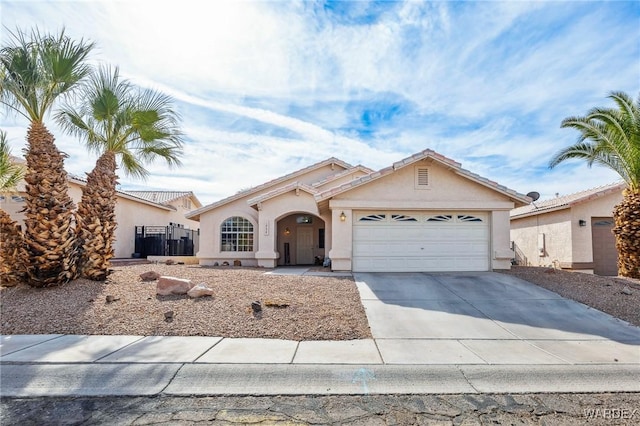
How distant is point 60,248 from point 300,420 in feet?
28.0

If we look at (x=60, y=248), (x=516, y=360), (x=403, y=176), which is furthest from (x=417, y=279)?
(x=60, y=248)

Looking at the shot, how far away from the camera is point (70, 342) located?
6.51m

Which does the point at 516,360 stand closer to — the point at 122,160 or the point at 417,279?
the point at 417,279

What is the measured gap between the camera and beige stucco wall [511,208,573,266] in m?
16.9

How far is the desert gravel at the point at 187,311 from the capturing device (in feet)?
23.3

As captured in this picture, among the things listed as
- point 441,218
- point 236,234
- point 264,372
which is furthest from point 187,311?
point 236,234

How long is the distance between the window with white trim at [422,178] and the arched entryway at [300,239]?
8779 millimetres

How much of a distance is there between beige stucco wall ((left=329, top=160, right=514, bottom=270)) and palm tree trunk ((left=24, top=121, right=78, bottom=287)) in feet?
26.5

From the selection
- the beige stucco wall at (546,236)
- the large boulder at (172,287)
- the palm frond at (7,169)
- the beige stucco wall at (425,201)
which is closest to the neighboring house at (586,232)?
the beige stucco wall at (546,236)

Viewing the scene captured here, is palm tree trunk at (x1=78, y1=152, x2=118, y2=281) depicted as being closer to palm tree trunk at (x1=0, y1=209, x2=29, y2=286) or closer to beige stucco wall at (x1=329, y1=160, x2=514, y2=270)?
palm tree trunk at (x1=0, y1=209, x2=29, y2=286)

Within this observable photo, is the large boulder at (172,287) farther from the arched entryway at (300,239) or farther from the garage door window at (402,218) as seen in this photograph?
the arched entryway at (300,239)

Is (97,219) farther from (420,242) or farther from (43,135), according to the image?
(420,242)

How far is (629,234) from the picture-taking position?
41.8ft

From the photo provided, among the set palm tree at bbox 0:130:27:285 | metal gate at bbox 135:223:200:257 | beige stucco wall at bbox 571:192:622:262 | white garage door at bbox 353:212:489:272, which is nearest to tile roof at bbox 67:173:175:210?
metal gate at bbox 135:223:200:257
